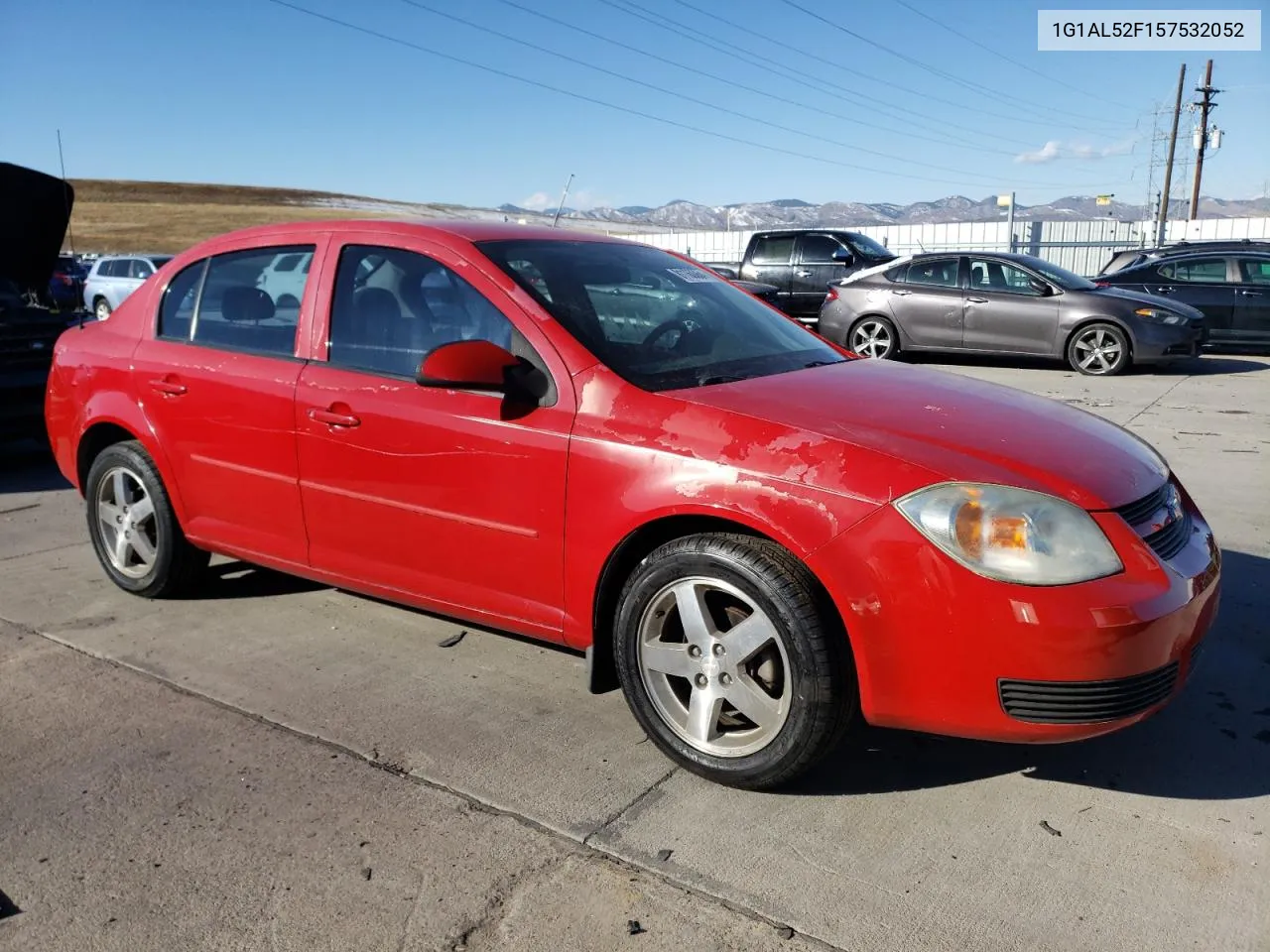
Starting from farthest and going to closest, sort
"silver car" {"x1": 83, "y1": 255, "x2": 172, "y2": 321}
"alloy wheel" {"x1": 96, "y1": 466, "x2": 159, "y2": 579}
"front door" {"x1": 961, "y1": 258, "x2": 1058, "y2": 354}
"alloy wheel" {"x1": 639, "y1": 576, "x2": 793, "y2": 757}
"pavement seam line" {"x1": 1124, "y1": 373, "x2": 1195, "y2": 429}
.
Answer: "silver car" {"x1": 83, "y1": 255, "x2": 172, "y2": 321}, "front door" {"x1": 961, "y1": 258, "x2": 1058, "y2": 354}, "pavement seam line" {"x1": 1124, "y1": 373, "x2": 1195, "y2": 429}, "alloy wheel" {"x1": 96, "y1": 466, "x2": 159, "y2": 579}, "alloy wheel" {"x1": 639, "y1": 576, "x2": 793, "y2": 757}

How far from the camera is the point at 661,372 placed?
10.7 feet

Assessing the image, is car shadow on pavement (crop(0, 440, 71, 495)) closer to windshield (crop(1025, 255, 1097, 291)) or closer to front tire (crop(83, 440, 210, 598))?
front tire (crop(83, 440, 210, 598))

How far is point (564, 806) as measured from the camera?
9.30ft

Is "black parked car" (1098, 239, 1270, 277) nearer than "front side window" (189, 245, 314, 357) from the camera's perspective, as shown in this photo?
No

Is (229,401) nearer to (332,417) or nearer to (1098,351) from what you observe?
(332,417)

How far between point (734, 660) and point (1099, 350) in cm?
1061

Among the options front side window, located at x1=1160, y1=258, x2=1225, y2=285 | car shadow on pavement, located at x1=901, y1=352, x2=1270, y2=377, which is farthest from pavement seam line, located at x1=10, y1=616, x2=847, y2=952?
front side window, located at x1=1160, y1=258, x2=1225, y2=285

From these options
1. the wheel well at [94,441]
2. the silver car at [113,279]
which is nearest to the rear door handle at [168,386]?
the wheel well at [94,441]

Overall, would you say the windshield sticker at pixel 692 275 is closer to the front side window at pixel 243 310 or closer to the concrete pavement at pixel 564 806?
the front side window at pixel 243 310

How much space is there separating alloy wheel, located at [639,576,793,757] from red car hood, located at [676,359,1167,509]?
54cm

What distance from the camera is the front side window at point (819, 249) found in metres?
16.7

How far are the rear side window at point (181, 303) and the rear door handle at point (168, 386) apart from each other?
19 centimetres

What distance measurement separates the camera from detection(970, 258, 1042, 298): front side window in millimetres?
12492

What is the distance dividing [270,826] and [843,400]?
6.53 feet
